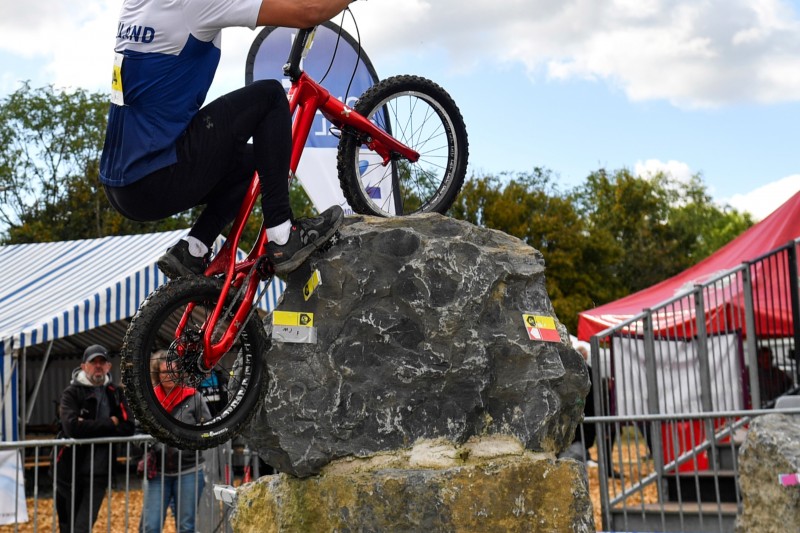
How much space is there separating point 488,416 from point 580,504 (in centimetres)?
58

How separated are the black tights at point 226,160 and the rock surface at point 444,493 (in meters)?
1.24

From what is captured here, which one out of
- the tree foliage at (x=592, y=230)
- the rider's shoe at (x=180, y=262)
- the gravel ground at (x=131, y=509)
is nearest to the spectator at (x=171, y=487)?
the gravel ground at (x=131, y=509)

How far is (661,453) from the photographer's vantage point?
28.5 feet

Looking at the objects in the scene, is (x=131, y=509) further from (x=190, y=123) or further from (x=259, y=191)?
(x=190, y=123)

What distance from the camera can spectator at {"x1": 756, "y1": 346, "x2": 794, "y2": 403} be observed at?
31.6 ft

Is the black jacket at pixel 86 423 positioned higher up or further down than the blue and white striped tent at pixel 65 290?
further down

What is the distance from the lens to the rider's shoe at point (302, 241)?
432cm

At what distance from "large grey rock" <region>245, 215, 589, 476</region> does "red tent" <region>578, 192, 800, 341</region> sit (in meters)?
5.27

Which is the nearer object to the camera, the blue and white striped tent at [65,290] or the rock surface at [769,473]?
the rock surface at [769,473]

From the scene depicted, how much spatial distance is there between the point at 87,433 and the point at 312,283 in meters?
4.60

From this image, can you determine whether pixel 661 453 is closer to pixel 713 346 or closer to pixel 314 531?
pixel 713 346

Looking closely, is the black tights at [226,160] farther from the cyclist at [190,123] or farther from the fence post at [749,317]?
the fence post at [749,317]

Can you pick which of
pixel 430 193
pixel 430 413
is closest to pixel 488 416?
pixel 430 413

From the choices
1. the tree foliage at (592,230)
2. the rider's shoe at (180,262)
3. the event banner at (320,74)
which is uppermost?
the tree foliage at (592,230)
